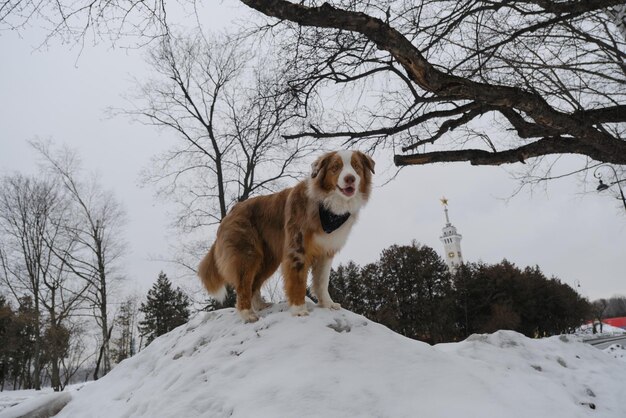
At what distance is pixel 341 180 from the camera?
451cm

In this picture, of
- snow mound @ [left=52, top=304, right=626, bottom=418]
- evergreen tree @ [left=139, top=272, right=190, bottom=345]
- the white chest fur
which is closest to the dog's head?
the white chest fur

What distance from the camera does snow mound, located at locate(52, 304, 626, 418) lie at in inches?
132

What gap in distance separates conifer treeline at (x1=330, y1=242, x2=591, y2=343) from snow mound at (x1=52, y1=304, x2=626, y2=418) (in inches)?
1183

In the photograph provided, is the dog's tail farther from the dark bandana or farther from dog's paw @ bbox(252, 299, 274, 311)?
the dark bandana

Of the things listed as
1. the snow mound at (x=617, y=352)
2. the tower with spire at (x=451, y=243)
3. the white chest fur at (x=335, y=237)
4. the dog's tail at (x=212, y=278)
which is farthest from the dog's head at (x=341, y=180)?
the tower with spire at (x=451, y=243)

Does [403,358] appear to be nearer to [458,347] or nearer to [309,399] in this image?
[309,399]

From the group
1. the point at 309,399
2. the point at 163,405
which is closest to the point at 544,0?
the point at 309,399

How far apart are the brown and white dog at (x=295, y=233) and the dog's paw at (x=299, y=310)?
0.5 inches

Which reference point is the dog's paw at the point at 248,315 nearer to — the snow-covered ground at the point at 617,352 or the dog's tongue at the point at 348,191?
the dog's tongue at the point at 348,191

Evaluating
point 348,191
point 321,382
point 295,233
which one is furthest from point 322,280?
point 321,382

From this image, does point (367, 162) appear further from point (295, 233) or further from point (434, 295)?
point (434, 295)

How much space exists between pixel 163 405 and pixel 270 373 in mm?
1122

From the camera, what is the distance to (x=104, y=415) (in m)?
4.65

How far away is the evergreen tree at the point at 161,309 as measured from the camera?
145 ft
